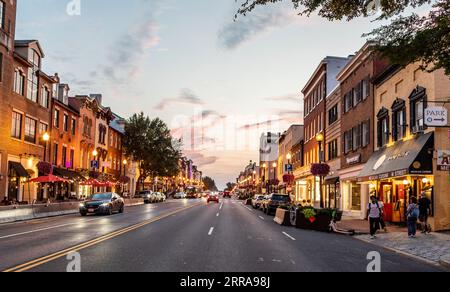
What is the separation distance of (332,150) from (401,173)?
22.6 m

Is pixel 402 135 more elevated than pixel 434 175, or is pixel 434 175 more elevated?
pixel 402 135

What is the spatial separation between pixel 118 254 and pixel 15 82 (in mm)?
31144

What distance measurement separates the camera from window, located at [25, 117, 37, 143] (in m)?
41.9

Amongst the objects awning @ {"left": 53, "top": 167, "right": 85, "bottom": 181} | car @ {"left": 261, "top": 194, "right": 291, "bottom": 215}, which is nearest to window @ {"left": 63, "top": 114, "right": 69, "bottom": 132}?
awning @ {"left": 53, "top": 167, "right": 85, "bottom": 181}

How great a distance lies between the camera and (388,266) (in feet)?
41.9

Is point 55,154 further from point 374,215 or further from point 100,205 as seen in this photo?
point 374,215

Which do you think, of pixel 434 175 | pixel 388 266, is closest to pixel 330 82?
pixel 434 175

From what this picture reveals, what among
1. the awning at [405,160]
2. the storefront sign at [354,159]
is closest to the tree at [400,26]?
the awning at [405,160]

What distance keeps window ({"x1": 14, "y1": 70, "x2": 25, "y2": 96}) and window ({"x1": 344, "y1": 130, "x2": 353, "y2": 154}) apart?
1044 inches

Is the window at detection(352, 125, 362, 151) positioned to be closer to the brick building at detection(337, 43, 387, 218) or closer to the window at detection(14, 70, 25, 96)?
the brick building at detection(337, 43, 387, 218)

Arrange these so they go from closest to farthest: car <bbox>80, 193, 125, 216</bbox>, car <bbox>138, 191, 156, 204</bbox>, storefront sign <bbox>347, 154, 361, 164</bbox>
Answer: car <bbox>80, 193, 125, 216</bbox>, storefront sign <bbox>347, 154, 361, 164</bbox>, car <bbox>138, 191, 156, 204</bbox>

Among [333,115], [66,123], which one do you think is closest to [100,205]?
[66,123]

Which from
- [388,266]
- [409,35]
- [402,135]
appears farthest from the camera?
[402,135]
